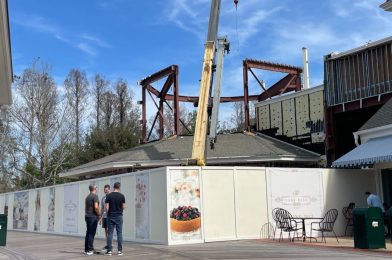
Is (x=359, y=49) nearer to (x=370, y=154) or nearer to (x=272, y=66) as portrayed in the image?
(x=370, y=154)

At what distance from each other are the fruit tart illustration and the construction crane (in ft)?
13.3

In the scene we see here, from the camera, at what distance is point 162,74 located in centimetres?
3044

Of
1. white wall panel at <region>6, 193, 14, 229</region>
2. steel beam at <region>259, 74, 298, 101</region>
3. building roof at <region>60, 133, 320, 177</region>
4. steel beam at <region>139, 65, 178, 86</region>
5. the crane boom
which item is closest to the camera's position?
the crane boom

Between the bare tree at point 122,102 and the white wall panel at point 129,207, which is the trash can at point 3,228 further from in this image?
the bare tree at point 122,102

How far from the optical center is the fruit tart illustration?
15.5 m

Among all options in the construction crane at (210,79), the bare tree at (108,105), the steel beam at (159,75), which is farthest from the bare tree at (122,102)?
the construction crane at (210,79)

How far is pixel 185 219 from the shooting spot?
1561cm

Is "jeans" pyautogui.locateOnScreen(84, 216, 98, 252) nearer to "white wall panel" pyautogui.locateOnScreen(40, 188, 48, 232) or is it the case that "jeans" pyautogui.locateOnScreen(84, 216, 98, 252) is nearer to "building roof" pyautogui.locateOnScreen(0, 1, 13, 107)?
"building roof" pyautogui.locateOnScreen(0, 1, 13, 107)

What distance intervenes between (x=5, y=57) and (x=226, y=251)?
771 centimetres

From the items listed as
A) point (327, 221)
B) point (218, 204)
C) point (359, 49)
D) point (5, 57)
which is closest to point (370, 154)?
point (327, 221)

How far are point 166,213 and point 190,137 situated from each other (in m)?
14.6

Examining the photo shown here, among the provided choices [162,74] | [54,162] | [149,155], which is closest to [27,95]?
[54,162]

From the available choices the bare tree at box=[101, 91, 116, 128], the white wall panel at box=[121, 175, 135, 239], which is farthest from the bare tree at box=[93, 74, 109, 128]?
the white wall panel at box=[121, 175, 135, 239]

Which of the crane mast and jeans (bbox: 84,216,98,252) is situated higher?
the crane mast
